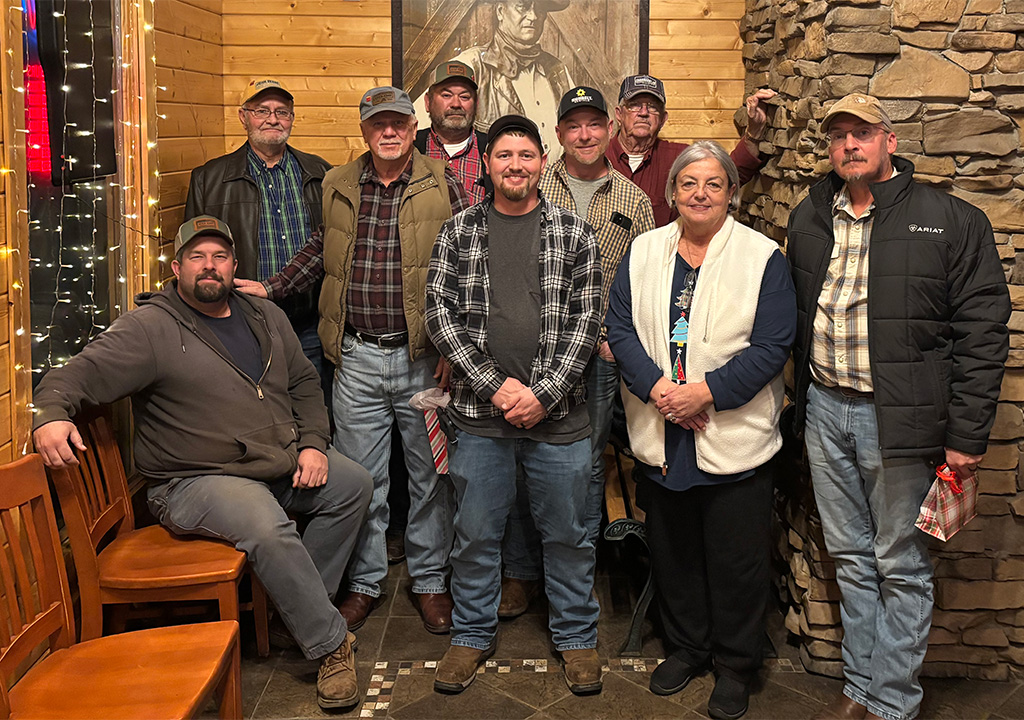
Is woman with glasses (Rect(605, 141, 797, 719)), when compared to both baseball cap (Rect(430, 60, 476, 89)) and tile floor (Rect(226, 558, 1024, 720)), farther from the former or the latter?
baseball cap (Rect(430, 60, 476, 89))

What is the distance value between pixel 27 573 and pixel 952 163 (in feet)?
9.70

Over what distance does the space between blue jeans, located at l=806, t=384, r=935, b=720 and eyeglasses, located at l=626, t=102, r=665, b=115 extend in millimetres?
1449

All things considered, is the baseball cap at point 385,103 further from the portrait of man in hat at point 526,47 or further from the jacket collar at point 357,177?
the portrait of man in hat at point 526,47

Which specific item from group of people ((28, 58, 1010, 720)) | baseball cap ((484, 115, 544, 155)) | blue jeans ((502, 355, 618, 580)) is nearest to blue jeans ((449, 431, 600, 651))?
group of people ((28, 58, 1010, 720))

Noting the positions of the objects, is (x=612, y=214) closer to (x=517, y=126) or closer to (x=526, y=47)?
(x=517, y=126)

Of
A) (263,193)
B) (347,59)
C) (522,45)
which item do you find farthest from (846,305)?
(347,59)

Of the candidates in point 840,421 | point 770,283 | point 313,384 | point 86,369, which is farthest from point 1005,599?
point 86,369

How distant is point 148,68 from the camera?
12.2ft

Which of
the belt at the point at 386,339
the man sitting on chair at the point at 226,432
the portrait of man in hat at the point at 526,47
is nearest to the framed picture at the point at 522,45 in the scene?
the portrait of man in hat at the point at 526,47

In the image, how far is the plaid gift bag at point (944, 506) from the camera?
2.77m

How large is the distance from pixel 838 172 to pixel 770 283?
371mm

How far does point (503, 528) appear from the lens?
3234 millimetres

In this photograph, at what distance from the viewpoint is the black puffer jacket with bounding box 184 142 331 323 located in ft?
12.8

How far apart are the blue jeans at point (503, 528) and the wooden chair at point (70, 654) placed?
2.75ft
